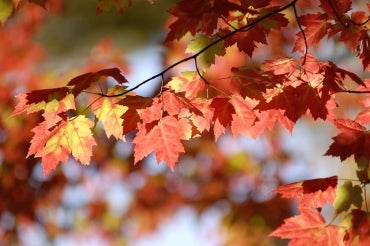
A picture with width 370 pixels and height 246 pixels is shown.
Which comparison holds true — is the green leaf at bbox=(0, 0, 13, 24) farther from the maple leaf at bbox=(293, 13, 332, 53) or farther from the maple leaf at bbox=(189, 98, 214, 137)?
the maple leaf at bbox=(293, 13, 332, 53)

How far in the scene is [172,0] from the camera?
20.6ft

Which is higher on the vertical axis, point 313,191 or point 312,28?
point 312,28

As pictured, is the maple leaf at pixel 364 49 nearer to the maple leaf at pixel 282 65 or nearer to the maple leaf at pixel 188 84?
the maple leaf at pixel 282 65

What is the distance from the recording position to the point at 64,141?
7.45 feet

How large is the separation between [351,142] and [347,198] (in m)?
0.23

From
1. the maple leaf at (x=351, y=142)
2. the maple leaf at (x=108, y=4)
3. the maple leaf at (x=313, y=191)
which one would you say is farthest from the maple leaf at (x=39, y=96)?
the maple leaf at (x=351, y=142)

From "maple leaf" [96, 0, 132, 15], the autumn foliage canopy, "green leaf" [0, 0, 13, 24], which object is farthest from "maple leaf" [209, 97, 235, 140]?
"green leaf" [0, 0, 13, 24]

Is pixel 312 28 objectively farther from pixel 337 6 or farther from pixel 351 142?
pixel 351 142

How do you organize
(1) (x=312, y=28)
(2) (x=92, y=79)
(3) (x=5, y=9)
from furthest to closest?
(3) (x=5, y=9)
(1) (x=312, y=28)
(2) (x=92, y=79)

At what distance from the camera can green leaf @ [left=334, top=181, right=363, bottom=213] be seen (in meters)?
2.14

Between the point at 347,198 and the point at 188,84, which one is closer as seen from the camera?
the point at 347,198

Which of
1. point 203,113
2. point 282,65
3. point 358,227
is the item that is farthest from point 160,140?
point 358,227

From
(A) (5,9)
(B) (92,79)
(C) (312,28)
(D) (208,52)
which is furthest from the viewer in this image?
(A) (5,9)

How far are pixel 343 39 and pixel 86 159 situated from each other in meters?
1.23
